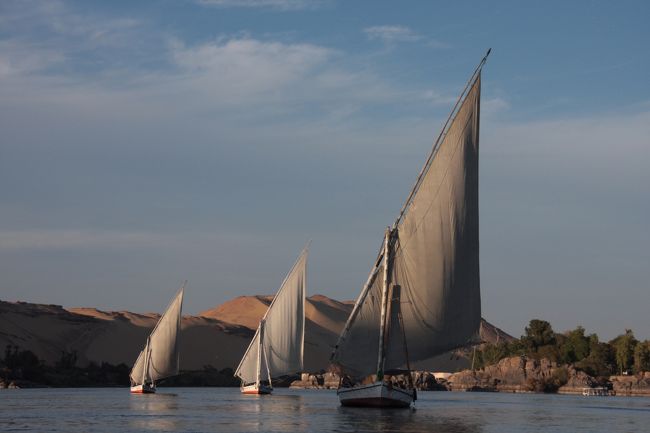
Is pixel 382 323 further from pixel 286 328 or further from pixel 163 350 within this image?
pixel 163 350

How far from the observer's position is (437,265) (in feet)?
160

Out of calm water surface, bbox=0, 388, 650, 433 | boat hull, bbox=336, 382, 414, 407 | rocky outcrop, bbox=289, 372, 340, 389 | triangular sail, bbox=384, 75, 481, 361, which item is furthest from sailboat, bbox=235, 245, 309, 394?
rocky outcrop, bbox=289, 372, 340, 389

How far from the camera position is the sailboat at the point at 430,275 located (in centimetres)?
4859

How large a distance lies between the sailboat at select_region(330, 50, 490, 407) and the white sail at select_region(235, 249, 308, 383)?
24.9 meters

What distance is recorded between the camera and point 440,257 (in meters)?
48.6

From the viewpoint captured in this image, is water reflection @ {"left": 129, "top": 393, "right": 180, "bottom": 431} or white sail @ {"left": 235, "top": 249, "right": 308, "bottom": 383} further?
white sail @ {"left": 235, "top": 249, "right": 308, "bottom": 383}

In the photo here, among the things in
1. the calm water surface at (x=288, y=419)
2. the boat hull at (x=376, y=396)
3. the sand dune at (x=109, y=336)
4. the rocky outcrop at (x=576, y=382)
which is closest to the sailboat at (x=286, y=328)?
the calm water surface at (x=288, y=419)

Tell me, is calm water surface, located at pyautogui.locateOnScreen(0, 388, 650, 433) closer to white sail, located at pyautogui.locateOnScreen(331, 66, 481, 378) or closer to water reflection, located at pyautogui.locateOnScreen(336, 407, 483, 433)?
water reflection, located at pyautogui.locateOnScreen(336, 407, 483, 433)

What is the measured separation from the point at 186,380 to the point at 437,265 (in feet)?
301

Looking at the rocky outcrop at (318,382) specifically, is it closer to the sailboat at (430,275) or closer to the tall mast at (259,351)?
the tall mast at (259,351)

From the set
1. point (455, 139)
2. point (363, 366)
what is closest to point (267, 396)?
point (363, 366)

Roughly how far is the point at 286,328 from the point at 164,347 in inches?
682

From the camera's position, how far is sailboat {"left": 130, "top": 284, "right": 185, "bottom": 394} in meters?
89.6

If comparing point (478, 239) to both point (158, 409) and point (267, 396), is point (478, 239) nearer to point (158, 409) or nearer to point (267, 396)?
point (158, 409)
